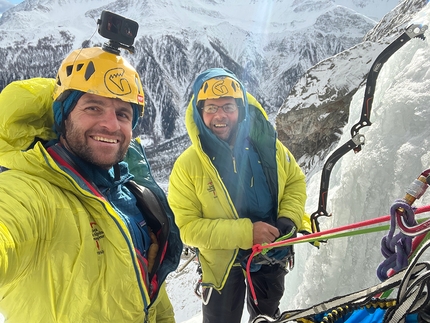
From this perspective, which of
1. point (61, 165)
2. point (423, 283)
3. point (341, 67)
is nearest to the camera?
point (423, 283)

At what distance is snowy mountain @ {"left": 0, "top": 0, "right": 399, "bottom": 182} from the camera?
7694 cm

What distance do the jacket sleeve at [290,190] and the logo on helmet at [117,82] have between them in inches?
47.8

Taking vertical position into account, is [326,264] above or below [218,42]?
below

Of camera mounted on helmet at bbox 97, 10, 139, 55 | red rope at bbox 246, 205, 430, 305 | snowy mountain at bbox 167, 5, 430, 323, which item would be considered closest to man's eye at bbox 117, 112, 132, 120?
camera mounted on helmet at bbox 97, 10, 139, 55

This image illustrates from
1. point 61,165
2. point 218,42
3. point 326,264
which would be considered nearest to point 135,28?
point 61,165

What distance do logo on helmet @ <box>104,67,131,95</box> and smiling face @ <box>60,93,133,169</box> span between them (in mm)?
53

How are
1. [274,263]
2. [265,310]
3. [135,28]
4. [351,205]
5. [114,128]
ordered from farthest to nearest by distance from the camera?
[351,205] → [265,310] → [274,263] → [135,28] → [114,128]

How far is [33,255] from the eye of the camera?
3.84 feet

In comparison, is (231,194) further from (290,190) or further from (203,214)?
(290,190)

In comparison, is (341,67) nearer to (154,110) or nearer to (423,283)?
(423,283)

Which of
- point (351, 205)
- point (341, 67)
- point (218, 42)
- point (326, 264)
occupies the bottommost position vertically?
point (326, 264)

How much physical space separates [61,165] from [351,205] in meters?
2.33

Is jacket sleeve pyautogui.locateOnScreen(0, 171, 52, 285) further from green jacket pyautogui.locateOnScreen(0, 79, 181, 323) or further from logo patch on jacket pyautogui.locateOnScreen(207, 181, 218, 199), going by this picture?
logo patch on jacket pyautogui.locateOnScreen(207, 181, 218, 199)

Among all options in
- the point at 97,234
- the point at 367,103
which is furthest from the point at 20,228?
the point at 367,103
